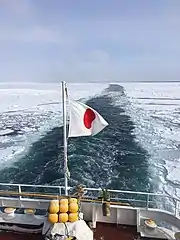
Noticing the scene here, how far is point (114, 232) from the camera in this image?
4402 mm

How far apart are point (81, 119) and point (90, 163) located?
9.18 m

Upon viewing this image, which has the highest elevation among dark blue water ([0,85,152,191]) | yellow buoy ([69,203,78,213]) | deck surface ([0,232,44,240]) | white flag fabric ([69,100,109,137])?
white flag fabric ([69,100,109,137])

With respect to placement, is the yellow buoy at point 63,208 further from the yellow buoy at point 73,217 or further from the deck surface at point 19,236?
the deck surface at point 19,236

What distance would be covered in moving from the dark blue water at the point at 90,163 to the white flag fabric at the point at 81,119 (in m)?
6.80

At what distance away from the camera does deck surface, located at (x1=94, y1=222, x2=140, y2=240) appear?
428cm

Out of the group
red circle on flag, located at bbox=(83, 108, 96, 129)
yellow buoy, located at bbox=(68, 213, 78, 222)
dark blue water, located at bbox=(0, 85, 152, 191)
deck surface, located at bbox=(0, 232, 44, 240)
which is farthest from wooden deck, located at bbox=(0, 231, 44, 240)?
dark blue water, located at bbox=(0, 85, 152, 191)

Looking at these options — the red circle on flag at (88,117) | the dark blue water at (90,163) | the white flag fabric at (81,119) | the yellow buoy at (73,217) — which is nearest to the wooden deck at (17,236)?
the yellow buoy at (73,217)

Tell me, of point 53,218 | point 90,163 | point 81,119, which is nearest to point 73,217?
point 53,218

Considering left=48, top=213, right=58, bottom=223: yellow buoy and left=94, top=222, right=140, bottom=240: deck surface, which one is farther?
left=94, top=222, right=140, bottom=240: deck surface

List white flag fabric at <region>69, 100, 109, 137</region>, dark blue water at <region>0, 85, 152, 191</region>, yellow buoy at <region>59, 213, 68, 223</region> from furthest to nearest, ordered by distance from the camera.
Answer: dark blue water at <region>0, 85, 152, 191</region> → white flag fabric at <region>69, 100, 109, 137</region> → yellow buoy at <region>59, 213, 68, 223</region>

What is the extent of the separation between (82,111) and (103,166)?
891cm

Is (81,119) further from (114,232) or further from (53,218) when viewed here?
(114,232)

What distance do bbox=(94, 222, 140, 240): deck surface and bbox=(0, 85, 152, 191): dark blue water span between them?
6134 millimetres

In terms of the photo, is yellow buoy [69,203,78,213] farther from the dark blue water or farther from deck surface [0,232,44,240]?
the dark blue water
